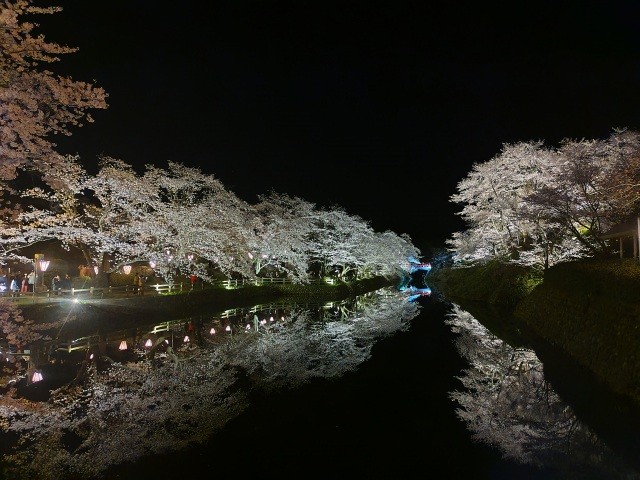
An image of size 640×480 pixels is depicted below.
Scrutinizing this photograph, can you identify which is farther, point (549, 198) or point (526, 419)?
point (549, 198)

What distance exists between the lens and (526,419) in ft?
29.5

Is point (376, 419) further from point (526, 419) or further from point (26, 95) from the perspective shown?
point (26, 95)

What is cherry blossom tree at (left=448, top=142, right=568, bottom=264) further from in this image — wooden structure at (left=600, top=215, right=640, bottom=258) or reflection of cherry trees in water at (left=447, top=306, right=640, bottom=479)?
reflection of cherry trees in water at (left=447, top=306, right=640, bottom=479)

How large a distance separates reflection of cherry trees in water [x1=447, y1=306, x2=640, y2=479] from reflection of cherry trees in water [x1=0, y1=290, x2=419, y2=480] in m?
3.80

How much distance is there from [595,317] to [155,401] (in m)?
11.0

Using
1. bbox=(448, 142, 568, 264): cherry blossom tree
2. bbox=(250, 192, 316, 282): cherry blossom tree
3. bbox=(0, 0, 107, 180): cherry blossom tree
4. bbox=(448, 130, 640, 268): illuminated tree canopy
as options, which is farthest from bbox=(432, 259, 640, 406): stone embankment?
bbox=(250, 192, 316, 282): cherry blossom tree

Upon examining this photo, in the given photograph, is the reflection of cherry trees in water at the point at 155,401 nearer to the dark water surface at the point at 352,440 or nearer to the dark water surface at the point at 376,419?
the dark water surface at the point at 376,419

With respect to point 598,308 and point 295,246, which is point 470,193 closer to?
point 295,246

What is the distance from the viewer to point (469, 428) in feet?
28.0

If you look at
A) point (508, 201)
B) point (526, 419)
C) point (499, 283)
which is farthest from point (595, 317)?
point (499, 283)

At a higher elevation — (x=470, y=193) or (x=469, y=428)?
(x=470, y=193)

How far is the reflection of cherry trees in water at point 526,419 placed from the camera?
6.88m

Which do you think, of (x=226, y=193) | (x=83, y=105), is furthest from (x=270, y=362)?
(x=226, y=193)

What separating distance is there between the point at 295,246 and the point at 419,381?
27.5 m
